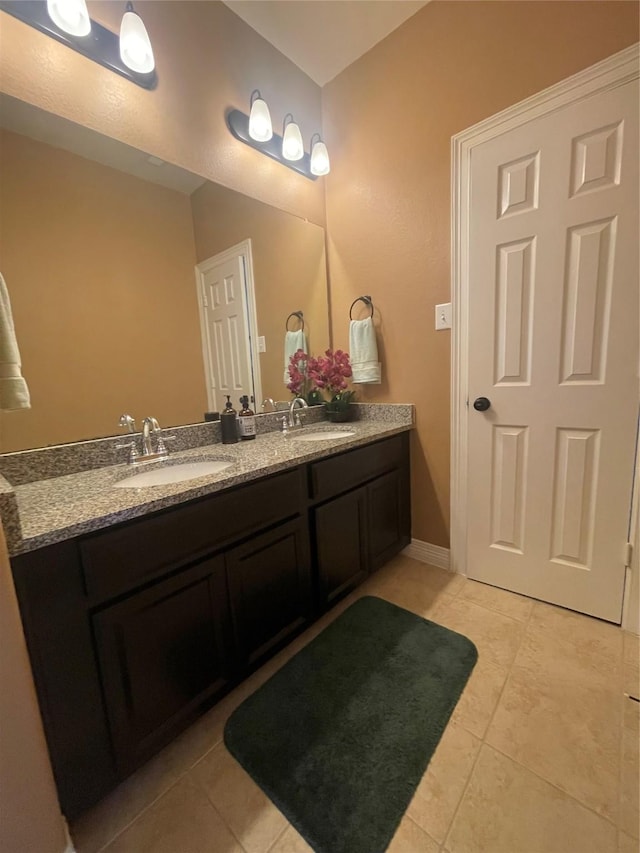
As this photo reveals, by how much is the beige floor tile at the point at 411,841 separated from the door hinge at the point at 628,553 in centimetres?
118

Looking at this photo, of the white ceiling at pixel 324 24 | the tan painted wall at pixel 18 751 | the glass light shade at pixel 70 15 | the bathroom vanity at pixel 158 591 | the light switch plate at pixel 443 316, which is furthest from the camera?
the light switch plate at pixel 443 316

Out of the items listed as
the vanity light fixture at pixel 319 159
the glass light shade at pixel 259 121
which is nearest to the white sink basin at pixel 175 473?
the glass light shade at pixel 259 121

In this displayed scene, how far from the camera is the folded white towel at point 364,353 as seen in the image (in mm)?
1890

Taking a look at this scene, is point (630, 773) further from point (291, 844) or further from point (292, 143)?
point (292, 143)

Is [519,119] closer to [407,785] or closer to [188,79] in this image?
[188,79]

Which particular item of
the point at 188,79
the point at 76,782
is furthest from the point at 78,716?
the point at 188,79

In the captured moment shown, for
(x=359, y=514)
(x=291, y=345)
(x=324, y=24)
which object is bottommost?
(x=359, y=514)

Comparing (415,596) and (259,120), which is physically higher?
(259,120)

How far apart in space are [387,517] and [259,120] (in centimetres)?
196

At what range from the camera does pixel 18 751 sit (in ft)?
2.17

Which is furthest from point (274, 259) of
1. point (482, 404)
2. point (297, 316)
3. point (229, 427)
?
point (482, 404)

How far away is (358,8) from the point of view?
1.56 m

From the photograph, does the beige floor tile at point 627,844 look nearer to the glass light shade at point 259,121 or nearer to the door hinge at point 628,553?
the door hinge at point 628,553

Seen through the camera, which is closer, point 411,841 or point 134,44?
point 411,841
